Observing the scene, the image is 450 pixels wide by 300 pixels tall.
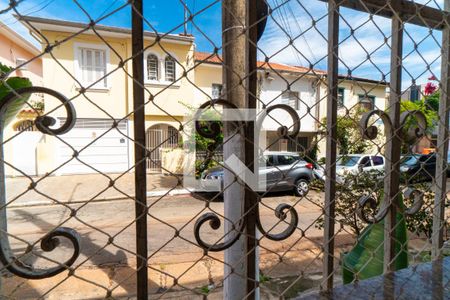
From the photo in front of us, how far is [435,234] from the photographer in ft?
4.19

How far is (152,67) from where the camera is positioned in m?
10.9

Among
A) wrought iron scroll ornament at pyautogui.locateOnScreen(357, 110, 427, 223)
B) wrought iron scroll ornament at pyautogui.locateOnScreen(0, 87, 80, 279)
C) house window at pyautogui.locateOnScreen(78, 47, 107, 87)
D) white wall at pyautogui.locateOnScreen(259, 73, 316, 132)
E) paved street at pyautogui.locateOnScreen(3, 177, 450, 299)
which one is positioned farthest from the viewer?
house window at pyautogui.locateOnScreen(78, 47, 107, 87)

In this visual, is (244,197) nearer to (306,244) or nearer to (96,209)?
(306,244)

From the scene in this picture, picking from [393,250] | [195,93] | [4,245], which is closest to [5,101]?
[4,245]

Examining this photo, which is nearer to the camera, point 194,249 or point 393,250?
point 393,250

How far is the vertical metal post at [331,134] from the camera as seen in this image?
913mm

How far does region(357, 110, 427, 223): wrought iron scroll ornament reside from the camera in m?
0.97

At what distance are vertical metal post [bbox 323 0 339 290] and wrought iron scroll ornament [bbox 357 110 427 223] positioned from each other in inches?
4.3

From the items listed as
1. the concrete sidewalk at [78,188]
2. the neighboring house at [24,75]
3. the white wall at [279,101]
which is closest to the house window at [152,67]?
the neighboring house at [24,75]

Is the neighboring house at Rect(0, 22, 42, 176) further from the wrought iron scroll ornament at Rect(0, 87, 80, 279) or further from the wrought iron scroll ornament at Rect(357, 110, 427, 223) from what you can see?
the wrought iron scroll ornament at Rect(357, 110, 427, 223)

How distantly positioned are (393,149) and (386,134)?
0.07 metres

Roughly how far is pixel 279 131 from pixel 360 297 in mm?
596

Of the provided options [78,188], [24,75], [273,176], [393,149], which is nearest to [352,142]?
[273,176]

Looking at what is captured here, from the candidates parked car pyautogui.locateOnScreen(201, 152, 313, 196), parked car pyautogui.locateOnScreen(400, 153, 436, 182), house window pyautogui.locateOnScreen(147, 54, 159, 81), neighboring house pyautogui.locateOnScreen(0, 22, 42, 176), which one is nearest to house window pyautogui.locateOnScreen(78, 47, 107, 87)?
neighboring house pyautogui.locateOnScreen(0, 22, 42, 176)
